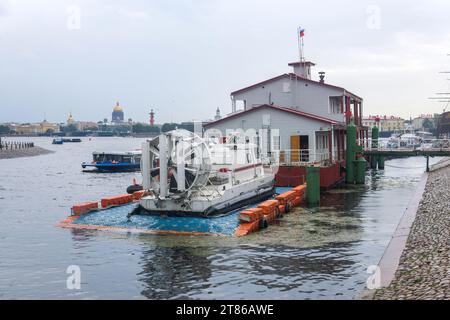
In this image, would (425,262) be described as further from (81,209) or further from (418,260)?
(81,209)

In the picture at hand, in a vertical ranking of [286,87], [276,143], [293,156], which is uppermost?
[286,87]

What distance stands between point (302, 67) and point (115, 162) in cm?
3299

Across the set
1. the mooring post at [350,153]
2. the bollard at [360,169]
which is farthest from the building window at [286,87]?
the bollard at [360,169]

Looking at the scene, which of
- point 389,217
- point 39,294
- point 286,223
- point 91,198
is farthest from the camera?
point 91,198

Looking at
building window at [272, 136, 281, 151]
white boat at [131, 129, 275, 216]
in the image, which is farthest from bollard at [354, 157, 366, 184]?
white boat at [131, 129, 275, 216]

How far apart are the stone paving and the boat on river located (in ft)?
173

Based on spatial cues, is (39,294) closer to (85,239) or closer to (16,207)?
(85,239)

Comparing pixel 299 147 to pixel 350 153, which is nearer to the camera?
pixel 299 147

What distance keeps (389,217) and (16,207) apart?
24.8 meters

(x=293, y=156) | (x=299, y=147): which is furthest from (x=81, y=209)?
(x=299, y=147)

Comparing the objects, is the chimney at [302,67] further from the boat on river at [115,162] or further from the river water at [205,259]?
the boat on river at [115,162]

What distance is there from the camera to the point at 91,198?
43531 mm

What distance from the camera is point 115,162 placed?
243 feet
